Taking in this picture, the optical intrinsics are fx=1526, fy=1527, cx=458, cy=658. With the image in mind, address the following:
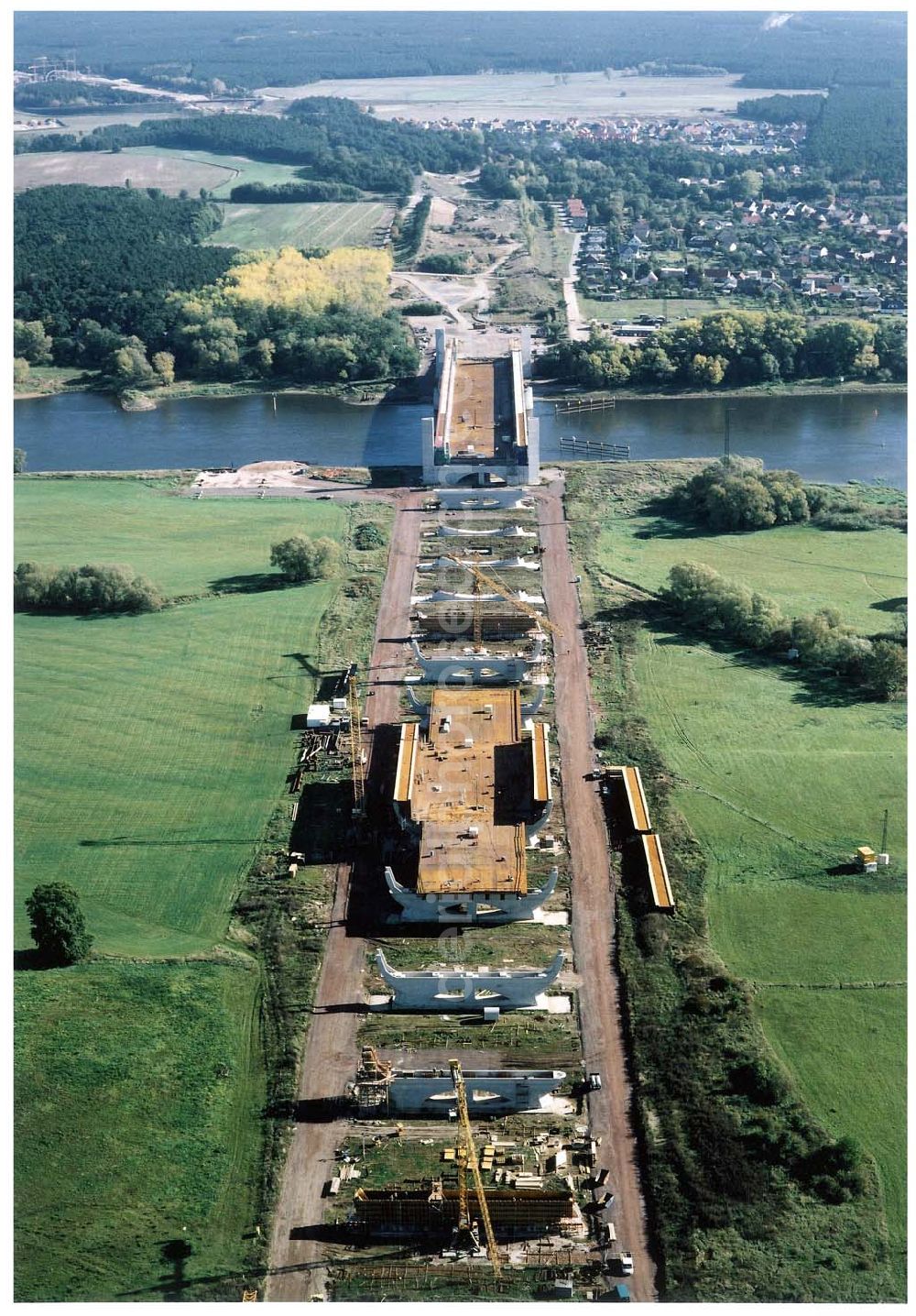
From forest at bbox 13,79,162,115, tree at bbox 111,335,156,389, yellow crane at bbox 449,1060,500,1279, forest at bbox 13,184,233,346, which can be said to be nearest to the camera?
yellow crane at bbox 449,1060,500,1279

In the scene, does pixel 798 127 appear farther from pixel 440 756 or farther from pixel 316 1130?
pixel 316 1130

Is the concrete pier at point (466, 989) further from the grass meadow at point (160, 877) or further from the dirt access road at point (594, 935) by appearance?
the grass meadow at point (160, 877)

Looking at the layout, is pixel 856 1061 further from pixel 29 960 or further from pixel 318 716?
pixel 318 716

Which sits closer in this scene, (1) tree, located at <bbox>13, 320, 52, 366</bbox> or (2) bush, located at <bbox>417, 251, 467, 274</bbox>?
(1) tree, located at <bbox>13, 320, 52, 366</bbox>

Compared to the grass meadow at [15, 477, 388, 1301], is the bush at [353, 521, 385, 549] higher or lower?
higher

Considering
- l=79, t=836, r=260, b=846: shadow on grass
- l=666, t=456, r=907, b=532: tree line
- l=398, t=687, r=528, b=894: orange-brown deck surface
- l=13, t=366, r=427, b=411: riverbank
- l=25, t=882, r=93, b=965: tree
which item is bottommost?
l=25, t=882, r=93, b=965: tree

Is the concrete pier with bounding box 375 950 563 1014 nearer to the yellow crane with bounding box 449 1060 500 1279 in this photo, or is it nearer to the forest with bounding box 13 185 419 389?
the yellow crane with bounding box 449 1060 500 1279

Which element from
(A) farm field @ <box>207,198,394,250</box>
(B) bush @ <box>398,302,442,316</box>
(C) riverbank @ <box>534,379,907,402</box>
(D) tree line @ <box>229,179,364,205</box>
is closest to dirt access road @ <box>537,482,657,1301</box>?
(C) riverbank @ <box>534,379,907,402</box>
